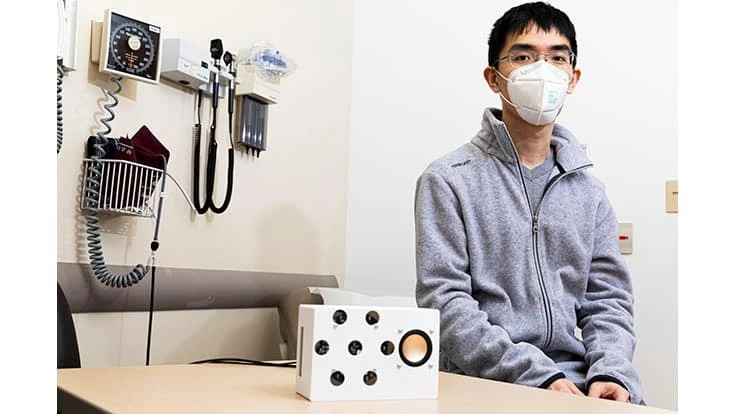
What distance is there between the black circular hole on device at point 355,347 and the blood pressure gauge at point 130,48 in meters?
1.07

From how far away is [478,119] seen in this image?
8.04 feet

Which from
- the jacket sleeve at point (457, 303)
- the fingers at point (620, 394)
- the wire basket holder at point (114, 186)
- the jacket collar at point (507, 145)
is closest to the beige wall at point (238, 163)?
the wire basket holder at point (114, 186)

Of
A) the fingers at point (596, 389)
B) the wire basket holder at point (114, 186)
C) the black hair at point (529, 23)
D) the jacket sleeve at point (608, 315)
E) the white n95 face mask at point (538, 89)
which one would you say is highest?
the black hair at point (529, 23)

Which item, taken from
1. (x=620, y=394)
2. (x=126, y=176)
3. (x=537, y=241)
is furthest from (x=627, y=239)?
(x=126, y=176)

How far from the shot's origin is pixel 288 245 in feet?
7.54

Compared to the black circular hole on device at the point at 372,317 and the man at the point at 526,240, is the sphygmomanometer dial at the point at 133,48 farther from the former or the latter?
the black circular hole on device at the point at 372,317

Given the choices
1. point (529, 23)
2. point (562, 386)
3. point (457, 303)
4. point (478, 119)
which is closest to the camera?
point (562, 386)

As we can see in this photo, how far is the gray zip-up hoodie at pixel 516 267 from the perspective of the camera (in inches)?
57.7

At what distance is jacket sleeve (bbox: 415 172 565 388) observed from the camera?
1372 millimetres

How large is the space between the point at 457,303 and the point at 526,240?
0.24m

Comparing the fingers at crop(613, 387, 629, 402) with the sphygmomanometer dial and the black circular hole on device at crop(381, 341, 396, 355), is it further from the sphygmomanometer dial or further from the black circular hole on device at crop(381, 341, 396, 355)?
the sphygmomanometer dial

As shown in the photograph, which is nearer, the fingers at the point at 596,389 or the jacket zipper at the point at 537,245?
the fingers at the point at 596,389

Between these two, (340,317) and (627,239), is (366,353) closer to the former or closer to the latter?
(340,317)
